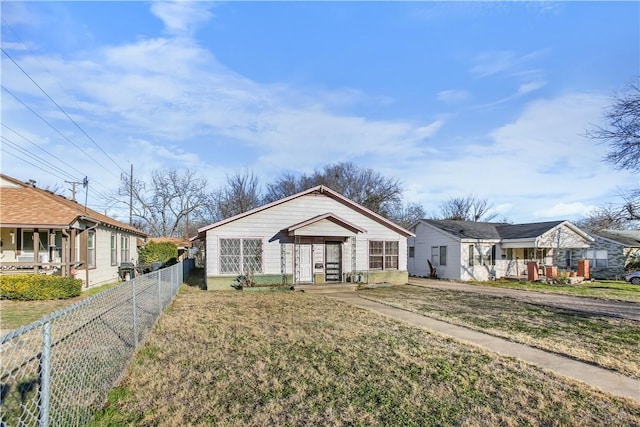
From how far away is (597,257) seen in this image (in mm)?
28094

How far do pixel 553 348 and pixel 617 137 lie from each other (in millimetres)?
9607

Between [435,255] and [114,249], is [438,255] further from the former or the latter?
[114,249]

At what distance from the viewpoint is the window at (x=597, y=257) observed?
91.7ft

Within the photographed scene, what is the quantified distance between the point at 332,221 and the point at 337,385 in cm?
1307

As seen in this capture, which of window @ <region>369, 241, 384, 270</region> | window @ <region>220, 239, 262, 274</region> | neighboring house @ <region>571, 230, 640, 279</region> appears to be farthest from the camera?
neighboring house @ <region>571, 230, 640, 279</region>

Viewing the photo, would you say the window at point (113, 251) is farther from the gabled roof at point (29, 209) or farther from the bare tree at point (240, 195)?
the bare tree at point (240, 195)

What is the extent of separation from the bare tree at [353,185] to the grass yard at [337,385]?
1376 inches

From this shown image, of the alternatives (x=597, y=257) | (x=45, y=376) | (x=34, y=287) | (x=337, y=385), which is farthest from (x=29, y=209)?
(x=597, y=257)

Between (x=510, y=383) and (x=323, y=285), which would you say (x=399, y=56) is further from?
(x=510, y=383)

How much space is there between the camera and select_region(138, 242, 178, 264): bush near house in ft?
97.8

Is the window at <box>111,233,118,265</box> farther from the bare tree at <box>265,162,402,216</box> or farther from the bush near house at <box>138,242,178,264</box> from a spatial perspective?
the bare tree at <box>265,162,402,216</box>

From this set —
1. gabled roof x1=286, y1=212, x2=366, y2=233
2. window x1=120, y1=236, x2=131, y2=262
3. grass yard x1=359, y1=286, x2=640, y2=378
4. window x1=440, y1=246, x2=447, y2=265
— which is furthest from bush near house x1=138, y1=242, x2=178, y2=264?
grass yard x1=359, y1=286, x2=640, y2=378

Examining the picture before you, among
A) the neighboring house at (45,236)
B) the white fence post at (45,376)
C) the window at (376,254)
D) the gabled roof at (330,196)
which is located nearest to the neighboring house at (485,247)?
the gabled roof at (330,196)

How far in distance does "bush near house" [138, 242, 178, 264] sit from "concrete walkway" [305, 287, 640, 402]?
80.0 feet
